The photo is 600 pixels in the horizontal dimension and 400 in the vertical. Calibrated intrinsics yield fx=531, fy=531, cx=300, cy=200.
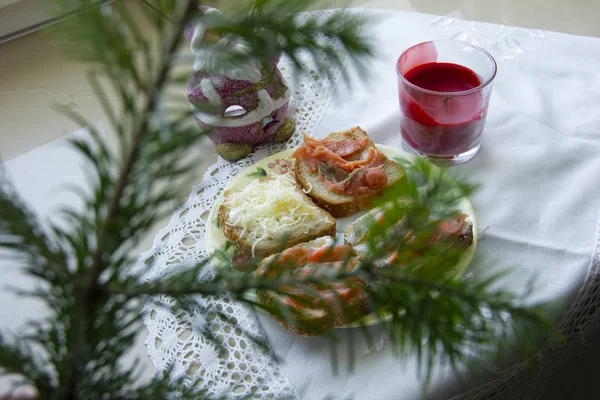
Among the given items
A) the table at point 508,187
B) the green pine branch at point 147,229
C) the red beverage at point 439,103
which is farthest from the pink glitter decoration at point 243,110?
the green pine branch at point 147,229

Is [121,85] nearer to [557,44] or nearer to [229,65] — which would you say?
[229,65]

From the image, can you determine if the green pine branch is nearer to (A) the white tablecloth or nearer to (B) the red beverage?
(A) the white tablecloth

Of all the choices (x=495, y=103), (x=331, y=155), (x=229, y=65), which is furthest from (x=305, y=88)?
(x=229, y=65)

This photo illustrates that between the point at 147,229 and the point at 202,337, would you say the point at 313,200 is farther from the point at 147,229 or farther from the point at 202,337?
the point at 147,229

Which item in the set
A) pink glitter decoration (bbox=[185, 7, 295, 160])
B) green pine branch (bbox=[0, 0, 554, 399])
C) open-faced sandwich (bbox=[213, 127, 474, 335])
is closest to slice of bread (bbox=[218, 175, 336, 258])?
open-faced sandwich (bbox=[213, 127, 474, 335])

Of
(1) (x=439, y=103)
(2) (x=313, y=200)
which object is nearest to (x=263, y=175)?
(2) (x=313, y=200)

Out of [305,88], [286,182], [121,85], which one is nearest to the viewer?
[121,85]
